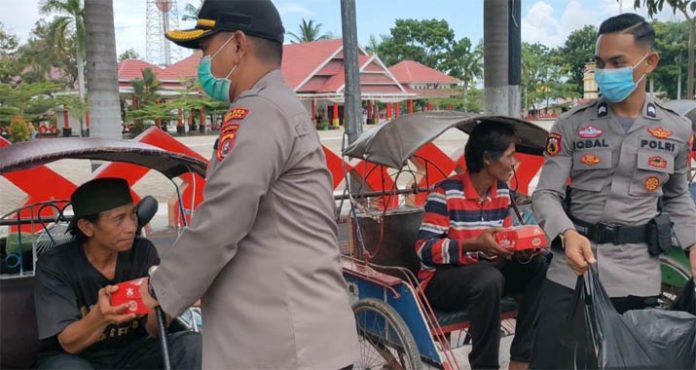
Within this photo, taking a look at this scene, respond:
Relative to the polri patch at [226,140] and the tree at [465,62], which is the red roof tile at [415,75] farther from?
the polri patch at [226,140]

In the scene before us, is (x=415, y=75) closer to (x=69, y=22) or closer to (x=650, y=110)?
(x=69, y=22)

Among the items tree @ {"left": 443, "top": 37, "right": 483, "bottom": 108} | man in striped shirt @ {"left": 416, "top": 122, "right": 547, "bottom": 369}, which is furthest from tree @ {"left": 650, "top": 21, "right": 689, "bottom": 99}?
man in striped shirt @ {"left": 416, "top": 122, "right": 547, "bottom": 369}

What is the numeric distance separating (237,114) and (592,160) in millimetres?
1585

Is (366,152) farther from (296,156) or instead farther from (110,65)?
(110,65)

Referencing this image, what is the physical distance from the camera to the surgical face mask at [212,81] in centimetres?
172

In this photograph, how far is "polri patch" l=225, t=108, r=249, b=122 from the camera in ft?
5.14

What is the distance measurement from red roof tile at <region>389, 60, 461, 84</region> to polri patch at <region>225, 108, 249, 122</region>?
150 ft

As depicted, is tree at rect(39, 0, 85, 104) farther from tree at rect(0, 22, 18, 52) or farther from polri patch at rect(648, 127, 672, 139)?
polri patch at rect(648, 127, 672, 139)

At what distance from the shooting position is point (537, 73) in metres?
53.2

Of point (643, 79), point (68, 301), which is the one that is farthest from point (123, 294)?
point (643, 79)

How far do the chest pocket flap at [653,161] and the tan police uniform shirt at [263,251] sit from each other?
1.43 m

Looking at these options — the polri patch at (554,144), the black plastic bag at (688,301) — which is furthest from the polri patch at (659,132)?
the black plastic bag at (688,301)

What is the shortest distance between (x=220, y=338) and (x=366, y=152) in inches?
78.1

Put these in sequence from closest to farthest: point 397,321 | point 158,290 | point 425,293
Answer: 1. point 158,290
2. point 397,321
3. point 425,293
